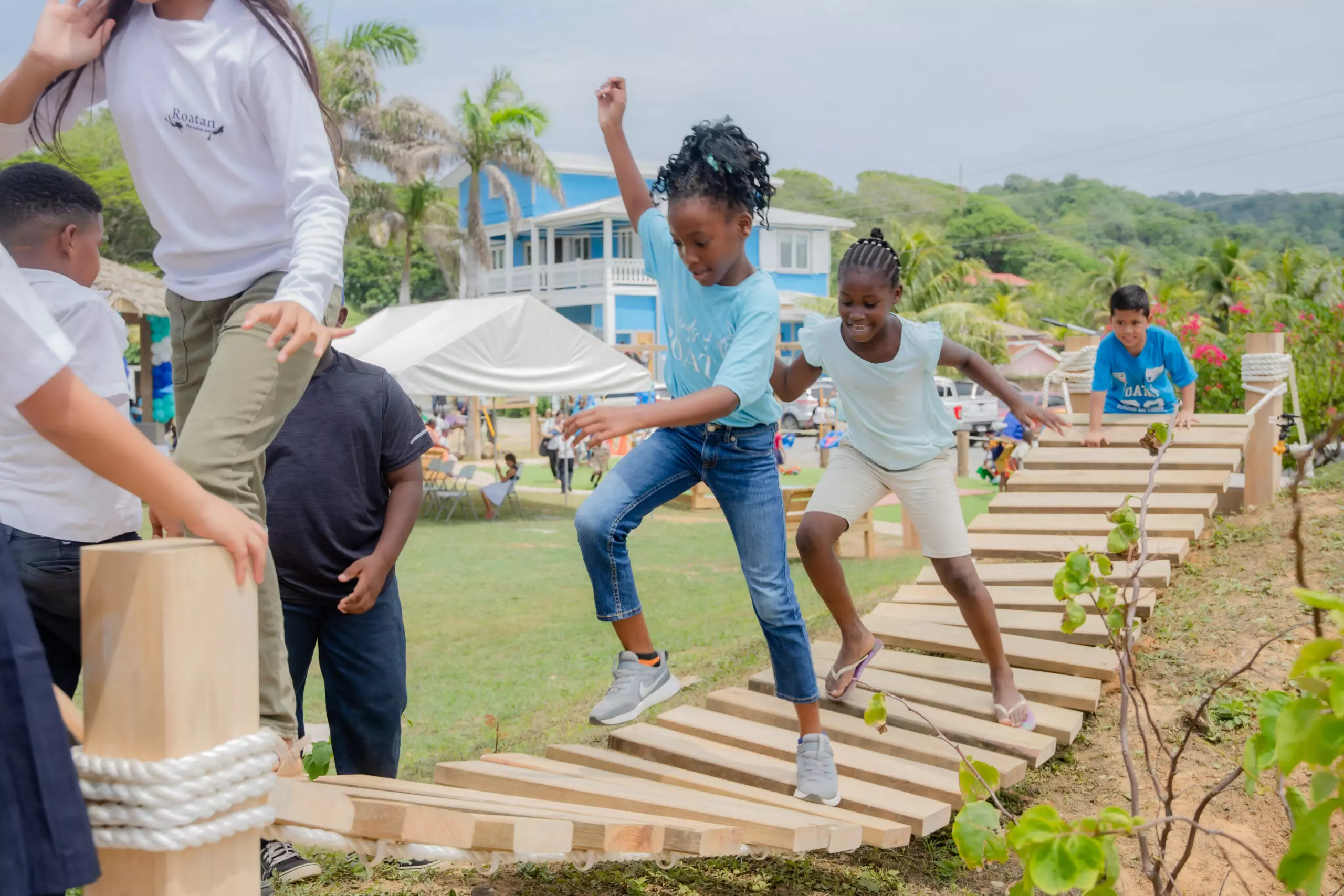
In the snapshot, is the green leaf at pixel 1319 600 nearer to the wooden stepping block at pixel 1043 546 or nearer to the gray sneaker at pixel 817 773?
the gray sneaker at pixel 817 773

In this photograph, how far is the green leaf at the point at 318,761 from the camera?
2957 mm

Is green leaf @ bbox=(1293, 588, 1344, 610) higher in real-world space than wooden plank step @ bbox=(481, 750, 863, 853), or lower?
higher

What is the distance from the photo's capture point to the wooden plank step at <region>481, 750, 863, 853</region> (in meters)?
3.40

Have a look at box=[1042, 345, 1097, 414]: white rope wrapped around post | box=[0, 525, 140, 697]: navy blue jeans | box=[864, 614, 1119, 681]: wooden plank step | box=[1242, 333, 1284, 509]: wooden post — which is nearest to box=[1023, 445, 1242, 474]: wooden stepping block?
box=[1242, 333, 1284, 509]: wooden post

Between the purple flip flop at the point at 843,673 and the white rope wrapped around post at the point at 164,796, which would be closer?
the white rope wrapped around post at the point at 164,796

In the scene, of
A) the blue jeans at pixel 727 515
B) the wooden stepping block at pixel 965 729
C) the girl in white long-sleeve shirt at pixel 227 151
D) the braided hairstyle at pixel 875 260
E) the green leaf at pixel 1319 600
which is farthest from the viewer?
the braided hairstyle at pixel 875 260

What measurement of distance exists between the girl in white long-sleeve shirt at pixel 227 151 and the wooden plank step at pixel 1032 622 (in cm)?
414

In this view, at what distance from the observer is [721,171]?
12.3 feet

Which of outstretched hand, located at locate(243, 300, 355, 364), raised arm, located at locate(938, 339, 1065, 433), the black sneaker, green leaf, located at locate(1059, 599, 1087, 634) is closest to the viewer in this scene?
outstretched hand, located at locate(243, 300, 355, 364)

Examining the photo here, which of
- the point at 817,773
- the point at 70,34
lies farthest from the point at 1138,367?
the point at 70,34

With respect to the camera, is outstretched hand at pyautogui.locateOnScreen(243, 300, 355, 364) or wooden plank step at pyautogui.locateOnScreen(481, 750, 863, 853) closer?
outstretched hand at pyautogui.locateOnScreen(243, 300, 355, 364)

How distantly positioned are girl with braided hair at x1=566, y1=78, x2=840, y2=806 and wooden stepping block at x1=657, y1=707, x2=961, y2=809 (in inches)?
12.6

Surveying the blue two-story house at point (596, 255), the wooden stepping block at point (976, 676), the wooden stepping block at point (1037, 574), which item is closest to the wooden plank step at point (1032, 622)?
the wooden stepping block at point (1037, 574)

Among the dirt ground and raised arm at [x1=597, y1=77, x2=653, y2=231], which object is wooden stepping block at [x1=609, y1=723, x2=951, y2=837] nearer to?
the dirt ground
